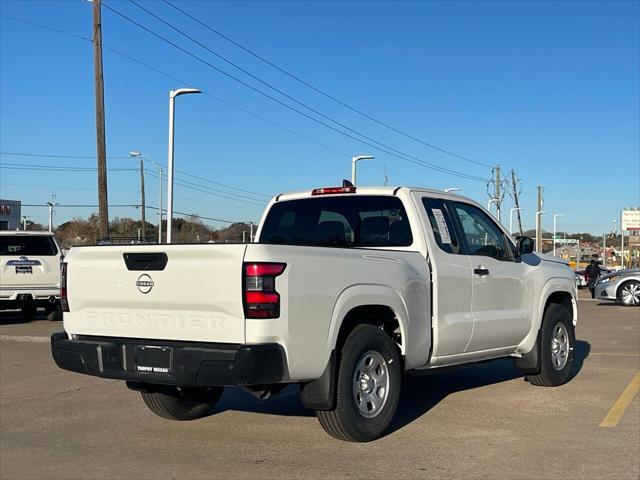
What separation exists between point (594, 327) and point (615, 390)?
7.48m

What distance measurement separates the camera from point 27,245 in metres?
16.2

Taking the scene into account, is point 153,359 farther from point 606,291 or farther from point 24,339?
point 606,291

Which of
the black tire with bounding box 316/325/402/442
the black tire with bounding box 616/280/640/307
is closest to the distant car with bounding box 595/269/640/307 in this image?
the black tire with bounding box 616/280/640/307

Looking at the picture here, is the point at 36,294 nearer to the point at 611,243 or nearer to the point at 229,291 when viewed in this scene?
the point at 229,291

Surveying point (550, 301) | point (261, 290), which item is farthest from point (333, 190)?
point (550, 301)

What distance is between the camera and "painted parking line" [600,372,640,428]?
6203mm

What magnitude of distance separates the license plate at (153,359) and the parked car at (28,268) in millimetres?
12063

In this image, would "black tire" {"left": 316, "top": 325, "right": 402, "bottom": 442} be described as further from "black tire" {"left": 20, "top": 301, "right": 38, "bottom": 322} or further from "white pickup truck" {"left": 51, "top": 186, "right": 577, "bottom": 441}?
"black tire" {"left": 20, "top": 301, "right": 38, "bottom": 322}

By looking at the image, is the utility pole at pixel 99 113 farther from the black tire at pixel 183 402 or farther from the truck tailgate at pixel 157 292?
the truck tailgate at pixel 157 292

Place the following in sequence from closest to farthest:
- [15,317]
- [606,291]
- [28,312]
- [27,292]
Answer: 1. [27,292]
2. [28,312]
3. [15,317]
4. [606,291]

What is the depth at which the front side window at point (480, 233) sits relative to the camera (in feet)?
22.5

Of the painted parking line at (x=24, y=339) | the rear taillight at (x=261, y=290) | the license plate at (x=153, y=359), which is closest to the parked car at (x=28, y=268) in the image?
the painted parking line at (x=24, y=339)

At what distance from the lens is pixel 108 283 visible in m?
5.23

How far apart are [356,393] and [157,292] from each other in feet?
5.40
